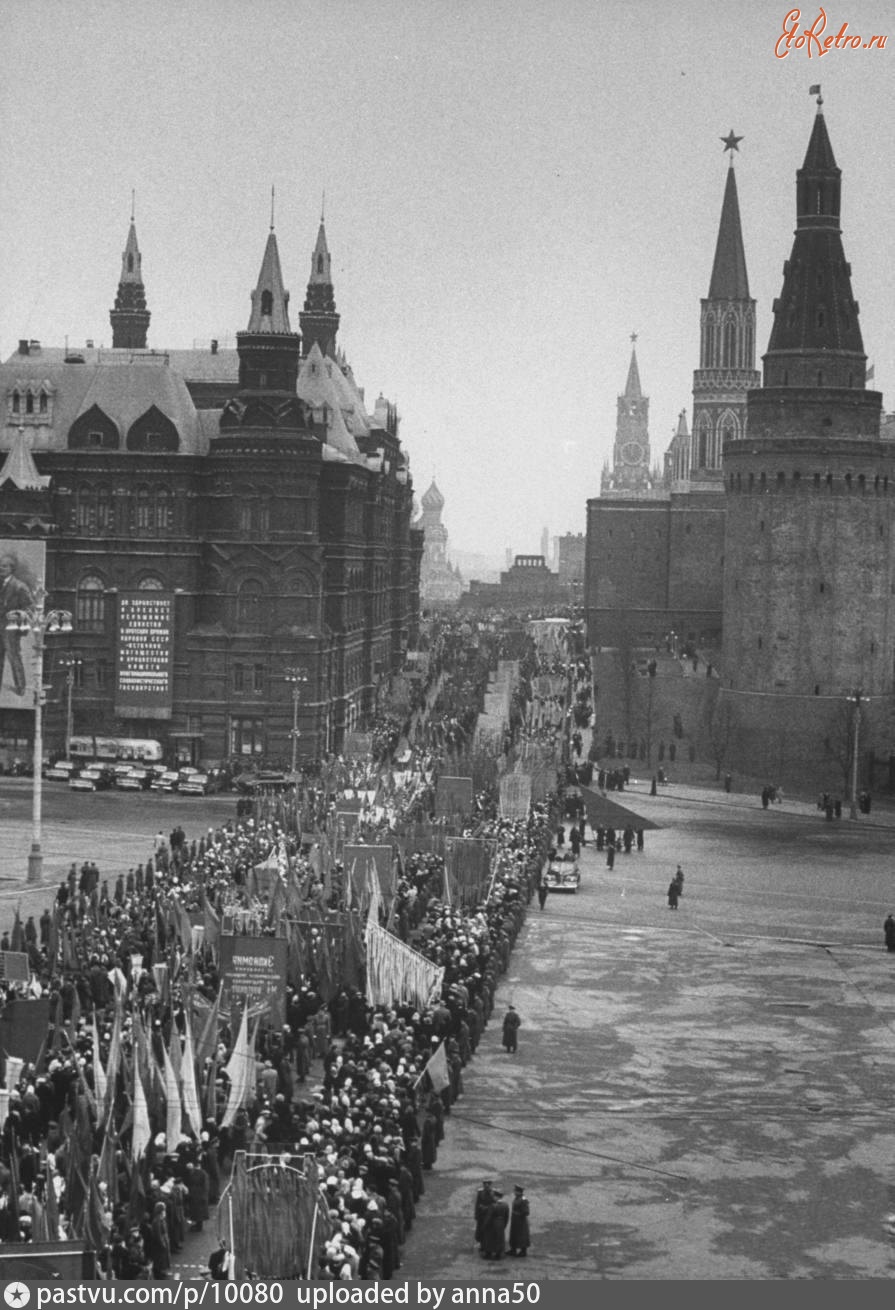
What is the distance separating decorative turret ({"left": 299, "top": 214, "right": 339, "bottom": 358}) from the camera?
116m

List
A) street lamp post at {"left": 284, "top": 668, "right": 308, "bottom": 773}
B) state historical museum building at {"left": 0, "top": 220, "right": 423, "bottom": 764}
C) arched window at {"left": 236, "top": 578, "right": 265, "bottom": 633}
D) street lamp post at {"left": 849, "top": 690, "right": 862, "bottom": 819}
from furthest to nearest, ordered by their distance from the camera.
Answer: arched window at {"left": 236, "top": 578, "right": 265, "bottom": 633}, state historical museum building at {"left": 0, "top": 220, "right": 423, "bottom": 764}, street lamp post at {"left": 284, "top": 668, "right": 308, "bottom": 773}, street lamp post at {"left": 849, "top": 690, "right": 862, "bottom": 819}

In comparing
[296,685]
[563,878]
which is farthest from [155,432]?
[563,878]

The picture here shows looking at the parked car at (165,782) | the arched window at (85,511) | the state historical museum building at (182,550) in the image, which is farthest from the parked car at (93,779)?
the arched window at (85,511)

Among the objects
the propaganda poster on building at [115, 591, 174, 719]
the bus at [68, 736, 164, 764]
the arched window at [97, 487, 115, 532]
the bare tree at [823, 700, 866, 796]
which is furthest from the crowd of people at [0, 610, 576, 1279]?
the bare tree at [823, 700, 866, 796]

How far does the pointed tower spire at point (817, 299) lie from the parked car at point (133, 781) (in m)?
32.4

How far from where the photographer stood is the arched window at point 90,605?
3113 inches

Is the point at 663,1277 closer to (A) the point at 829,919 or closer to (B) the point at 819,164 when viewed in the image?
(A) the point at 829,919

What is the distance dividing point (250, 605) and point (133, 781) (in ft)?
32.2

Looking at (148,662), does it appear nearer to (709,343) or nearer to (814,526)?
(814,526)

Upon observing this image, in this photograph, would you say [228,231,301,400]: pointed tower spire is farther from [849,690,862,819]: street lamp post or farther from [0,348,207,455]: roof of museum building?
[849,690,862,819]: street lamp post

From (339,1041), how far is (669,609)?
99598mm

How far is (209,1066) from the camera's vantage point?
1145 inches

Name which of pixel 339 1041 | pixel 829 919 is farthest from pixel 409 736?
pixel 339 1041

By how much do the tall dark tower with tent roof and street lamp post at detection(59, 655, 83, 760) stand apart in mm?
27131
